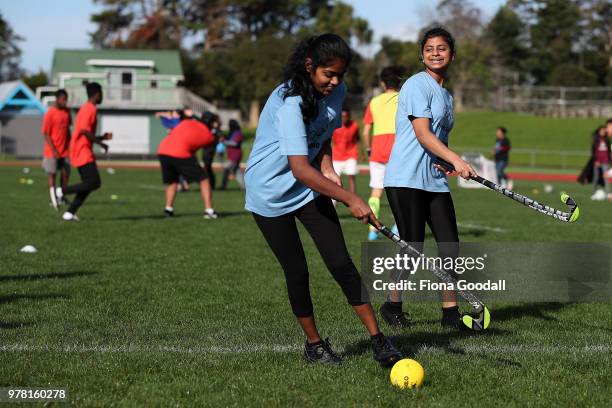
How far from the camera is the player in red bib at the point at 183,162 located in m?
15.3

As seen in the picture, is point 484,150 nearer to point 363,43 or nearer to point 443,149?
point 363,43

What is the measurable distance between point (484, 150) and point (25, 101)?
1060 inches

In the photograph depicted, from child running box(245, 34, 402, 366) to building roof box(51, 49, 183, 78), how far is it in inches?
2181

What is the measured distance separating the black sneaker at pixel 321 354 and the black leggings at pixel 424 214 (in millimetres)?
1306

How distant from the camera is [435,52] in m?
6.25

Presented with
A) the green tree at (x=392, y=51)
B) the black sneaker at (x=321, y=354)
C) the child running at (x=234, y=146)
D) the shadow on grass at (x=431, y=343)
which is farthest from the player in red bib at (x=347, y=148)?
the green tree at (x=392, y=51)

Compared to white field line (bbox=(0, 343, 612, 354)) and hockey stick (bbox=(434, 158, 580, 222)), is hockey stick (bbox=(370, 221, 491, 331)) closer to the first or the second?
white field line (bbox=(0, 343, 612, 354))

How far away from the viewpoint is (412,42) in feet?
250

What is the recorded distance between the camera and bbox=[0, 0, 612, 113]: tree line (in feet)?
239

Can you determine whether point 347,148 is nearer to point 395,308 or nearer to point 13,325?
point 395,308

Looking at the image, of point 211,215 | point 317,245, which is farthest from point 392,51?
point 317,245

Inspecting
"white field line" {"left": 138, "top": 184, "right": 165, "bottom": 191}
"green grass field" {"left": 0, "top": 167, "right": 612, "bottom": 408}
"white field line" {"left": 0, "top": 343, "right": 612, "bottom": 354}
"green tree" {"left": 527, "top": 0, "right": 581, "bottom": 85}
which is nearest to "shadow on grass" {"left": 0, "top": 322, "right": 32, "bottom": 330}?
"green grass field" {"left": 0, "top": 167, "right": 612, "bottom": 408}

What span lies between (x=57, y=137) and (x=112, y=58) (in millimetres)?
45349

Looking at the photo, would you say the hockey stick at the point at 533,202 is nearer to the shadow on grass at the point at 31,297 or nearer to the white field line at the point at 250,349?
the white field line at the point at 250,349
